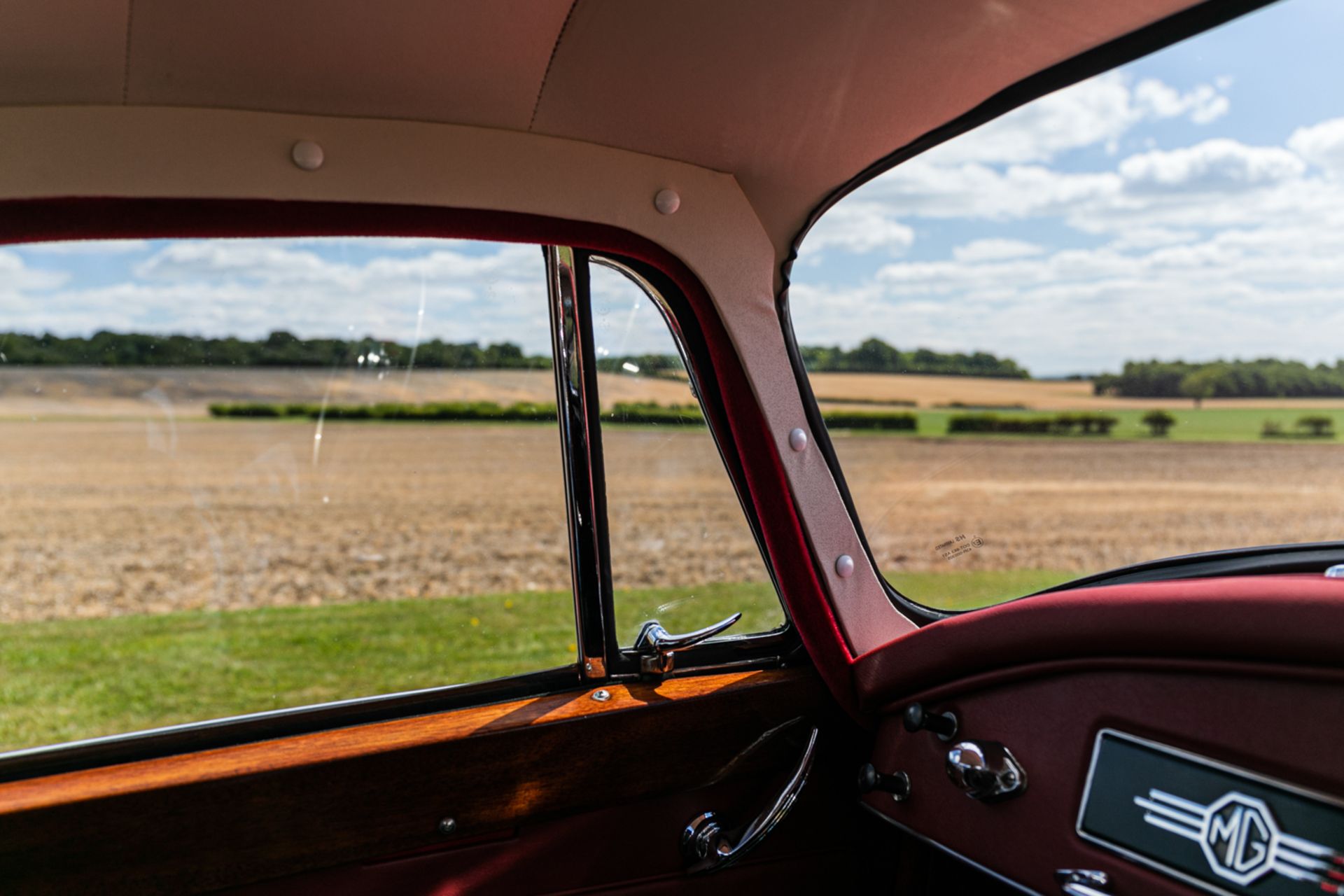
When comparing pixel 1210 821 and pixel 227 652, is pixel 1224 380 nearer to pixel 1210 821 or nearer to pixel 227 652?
pixel 1210 821

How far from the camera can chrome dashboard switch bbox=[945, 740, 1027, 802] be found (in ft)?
4.96

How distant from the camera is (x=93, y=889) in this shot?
1.37 meters

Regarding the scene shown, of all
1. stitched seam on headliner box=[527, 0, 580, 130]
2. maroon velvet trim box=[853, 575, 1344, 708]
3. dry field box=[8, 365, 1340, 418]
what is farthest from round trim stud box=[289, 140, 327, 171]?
maroon velvet trim box=[853, 575, 1344, 708]

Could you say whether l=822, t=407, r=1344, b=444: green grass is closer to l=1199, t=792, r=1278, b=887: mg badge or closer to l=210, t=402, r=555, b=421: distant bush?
l=1199, t=792, r=1278, b=887: mg badge

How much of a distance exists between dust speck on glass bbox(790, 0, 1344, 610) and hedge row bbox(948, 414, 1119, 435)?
0.6 inches

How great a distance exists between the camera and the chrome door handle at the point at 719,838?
173 cm

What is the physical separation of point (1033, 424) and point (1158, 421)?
520mm

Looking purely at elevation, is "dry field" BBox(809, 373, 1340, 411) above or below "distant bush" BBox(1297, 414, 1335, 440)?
above

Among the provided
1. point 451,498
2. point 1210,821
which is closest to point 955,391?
point 1210,821

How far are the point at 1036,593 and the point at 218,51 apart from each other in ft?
5.51

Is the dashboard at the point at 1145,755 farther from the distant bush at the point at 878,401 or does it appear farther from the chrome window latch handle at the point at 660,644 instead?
the distant bush at the point at 878,401

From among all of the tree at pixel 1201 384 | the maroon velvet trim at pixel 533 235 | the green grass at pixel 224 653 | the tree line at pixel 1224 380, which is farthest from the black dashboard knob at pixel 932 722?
the green grass at pixel 224 653

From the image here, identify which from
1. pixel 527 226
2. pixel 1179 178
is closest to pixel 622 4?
pixel 527 226

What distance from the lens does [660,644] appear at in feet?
6.17
